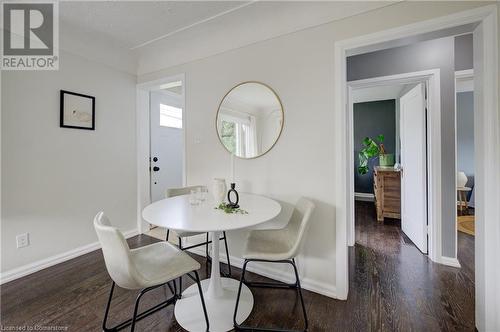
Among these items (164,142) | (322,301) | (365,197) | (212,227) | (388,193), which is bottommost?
(322,301)

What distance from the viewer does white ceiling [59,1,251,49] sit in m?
1.88

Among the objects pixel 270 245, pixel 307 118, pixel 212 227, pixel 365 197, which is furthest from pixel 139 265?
pixel 365 197

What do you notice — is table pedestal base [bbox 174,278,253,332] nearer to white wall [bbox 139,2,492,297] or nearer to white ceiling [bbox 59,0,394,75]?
white wall [bbox 139,2,492,297]

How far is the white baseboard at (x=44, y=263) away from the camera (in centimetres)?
194

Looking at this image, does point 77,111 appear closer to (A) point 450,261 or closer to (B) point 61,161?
(B) point 61,161

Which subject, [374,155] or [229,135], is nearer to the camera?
[229,135]

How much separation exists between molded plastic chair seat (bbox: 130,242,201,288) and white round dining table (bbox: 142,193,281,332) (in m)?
0.26

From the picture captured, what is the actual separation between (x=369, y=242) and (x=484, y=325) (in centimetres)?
149

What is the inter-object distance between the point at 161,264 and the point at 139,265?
0.13 m

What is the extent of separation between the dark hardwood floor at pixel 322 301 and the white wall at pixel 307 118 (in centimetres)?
28

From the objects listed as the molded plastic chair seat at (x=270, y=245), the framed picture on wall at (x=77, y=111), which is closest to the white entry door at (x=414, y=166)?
the molded plastic chair seat at (x=270, y=245)

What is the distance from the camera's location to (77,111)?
7.81ft

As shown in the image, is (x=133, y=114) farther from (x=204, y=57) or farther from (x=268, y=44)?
(x=268, y=44)

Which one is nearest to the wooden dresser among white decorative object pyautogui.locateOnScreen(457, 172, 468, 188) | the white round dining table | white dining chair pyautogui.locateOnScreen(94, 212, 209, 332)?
white decorative object pyautogui.locateOnScreen(457, 172, 468, 188)
